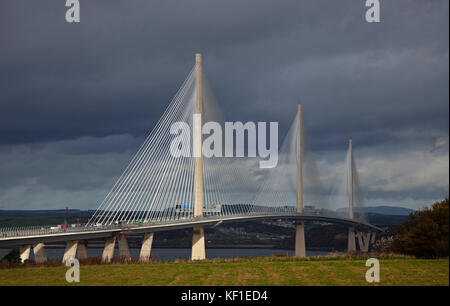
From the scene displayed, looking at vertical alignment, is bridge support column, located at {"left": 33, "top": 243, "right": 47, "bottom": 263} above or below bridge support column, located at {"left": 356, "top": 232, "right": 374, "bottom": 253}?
above

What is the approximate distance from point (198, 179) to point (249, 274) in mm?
40585

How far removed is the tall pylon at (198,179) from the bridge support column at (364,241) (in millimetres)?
85910

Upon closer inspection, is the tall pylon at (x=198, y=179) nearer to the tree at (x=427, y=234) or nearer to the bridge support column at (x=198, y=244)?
the bridge support column at (x=198, y=244)

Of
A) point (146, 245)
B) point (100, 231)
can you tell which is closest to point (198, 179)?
point (146, 245)

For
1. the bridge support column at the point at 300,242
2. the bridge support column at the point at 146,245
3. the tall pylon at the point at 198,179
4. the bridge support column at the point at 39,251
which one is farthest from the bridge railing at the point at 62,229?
the bridge support column at the point at 300,242

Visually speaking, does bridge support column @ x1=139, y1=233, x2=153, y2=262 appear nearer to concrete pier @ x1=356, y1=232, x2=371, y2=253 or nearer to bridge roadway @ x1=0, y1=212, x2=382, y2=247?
bridge roadway @ x1=0, y1=212, x2=382, y2=247

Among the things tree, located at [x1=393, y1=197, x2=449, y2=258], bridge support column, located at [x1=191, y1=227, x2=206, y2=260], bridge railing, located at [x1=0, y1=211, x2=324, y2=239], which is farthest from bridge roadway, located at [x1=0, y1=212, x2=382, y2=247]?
tree, located at [x1=393, y1=197, x2=449, y2=258]

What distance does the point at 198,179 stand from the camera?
78.8 metres

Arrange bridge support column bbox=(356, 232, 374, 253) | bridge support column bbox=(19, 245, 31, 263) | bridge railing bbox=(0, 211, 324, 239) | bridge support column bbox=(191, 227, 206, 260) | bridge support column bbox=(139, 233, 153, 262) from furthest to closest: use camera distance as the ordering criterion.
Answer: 1. bridge support column bbox=(356, 232, 374, 253)
2. bridge support column bbox=(191, 227, 206, 260)
3. bridge support column bbox=(139, 233, 153, 262)
4. bridge support column bbox=(19, 245, 31, 263)
5. bridge railing bbox=(0, 211, 324, 239)

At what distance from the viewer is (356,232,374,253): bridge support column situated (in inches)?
6156

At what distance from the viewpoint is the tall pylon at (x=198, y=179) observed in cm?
7694

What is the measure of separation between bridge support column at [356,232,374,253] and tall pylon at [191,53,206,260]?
85910mm

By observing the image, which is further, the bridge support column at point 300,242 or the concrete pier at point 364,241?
the concrete pier at point 364,241
